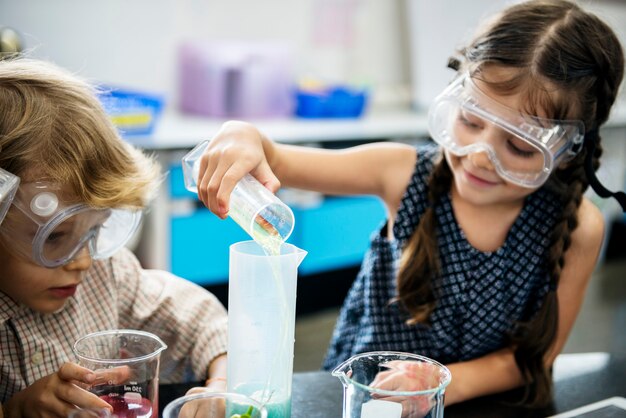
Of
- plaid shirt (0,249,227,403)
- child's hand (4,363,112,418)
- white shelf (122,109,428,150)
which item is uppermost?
child's hand (4,363,112,418)

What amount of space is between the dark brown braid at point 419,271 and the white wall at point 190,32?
1.67 meters

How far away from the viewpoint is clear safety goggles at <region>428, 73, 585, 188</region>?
1.24m

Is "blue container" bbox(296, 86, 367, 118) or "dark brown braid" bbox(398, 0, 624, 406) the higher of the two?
"dark brown braid" bbox(398, 0, 624, 406)

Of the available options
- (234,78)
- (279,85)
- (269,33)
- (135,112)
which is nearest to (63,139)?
(135,112)

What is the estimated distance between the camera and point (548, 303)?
141 cm

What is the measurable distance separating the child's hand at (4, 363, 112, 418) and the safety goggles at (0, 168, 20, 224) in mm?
199

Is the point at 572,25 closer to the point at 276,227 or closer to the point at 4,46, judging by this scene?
the point at 276,227

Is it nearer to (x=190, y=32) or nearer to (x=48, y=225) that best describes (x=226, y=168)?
(x=48, y=225)

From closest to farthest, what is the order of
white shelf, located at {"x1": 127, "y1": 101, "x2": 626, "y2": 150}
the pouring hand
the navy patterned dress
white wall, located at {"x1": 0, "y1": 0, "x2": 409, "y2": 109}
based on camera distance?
the pouring hand, the navy patterned dress, white shelf, located at {"x1": 127, "y1": 101, "x2": 626, "y2": 150}, white wall, located at {"x1": 0, "y1": 0, "x2": 409, "y2": 109}

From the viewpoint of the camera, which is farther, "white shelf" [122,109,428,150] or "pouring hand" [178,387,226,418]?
"white shelf" [122,109,428,150]

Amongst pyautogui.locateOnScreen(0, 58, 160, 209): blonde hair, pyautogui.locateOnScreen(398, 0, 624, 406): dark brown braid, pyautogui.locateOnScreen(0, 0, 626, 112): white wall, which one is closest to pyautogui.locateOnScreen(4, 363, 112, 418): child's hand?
pyautogui.locateOnScreen(0, 58, 160, 209): blonde hair

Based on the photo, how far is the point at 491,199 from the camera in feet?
4.60

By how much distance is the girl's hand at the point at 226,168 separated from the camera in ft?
3.38

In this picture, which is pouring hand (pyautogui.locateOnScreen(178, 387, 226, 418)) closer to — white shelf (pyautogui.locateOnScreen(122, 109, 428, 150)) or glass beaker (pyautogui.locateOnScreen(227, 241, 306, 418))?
glass beaker (pyautogui.locateOnScreen(227, 241, 306, 418))
